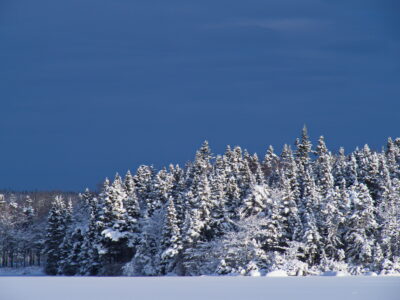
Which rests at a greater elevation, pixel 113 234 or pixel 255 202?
pixel 255 202

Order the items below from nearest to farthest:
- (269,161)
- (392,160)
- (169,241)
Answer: (169,241) < (392,160) < (269,161)

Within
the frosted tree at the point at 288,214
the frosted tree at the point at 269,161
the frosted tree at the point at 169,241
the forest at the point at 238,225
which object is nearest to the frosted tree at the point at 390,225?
the forest at the point at 238,225

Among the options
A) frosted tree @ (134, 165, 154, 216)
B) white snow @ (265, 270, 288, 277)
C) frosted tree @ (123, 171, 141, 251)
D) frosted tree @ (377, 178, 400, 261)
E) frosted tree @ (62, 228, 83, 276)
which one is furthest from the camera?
frosted tree @ (134, 165, 154, 216)

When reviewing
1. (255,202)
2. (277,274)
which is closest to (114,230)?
(255,202)

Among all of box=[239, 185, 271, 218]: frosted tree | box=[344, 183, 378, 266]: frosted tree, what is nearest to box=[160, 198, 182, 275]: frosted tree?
box=[239, 185, 271, 218]: frosted tree

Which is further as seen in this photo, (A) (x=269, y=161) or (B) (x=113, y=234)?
(A) (x=269, y=161)

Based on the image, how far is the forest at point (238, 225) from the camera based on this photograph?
214 ft

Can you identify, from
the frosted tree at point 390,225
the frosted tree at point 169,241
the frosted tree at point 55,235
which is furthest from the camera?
the frosted tree at point 55,235

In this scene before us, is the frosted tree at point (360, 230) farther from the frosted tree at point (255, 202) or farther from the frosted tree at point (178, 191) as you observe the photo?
the frosted tree at point (178, 191)

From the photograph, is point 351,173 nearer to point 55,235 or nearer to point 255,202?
point 255,202

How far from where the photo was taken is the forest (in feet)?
214

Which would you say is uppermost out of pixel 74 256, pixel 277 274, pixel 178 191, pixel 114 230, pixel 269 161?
pixel 269 161

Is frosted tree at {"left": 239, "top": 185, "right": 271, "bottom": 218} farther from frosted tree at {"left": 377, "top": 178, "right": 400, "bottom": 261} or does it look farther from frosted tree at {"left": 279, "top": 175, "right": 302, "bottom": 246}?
frosted tree at {"left": 377, "top": 178, "right": 400, "bottom": 261}

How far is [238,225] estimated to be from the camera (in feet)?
224
